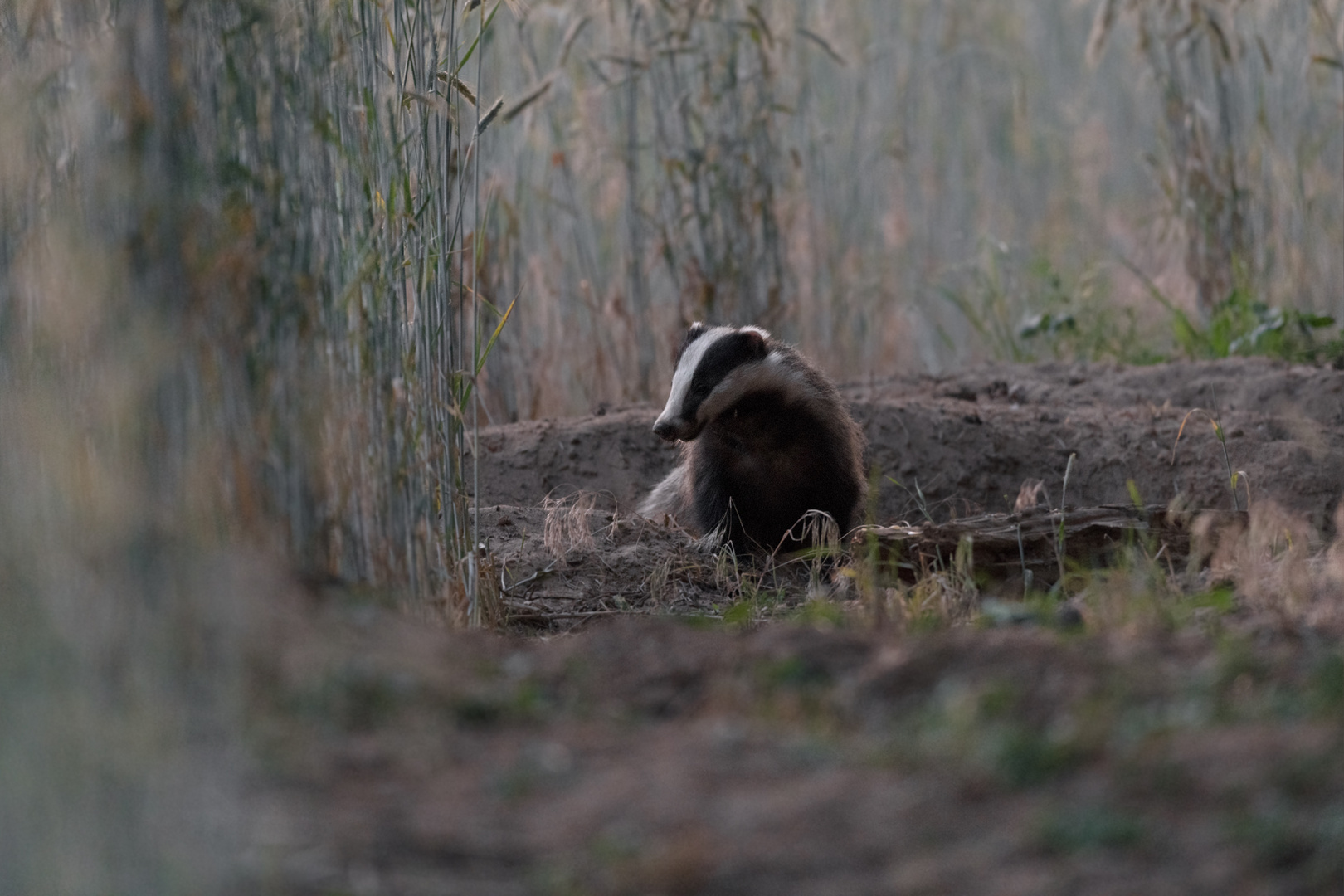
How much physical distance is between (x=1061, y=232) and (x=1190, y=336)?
2464 millimetres

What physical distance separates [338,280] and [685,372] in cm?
210

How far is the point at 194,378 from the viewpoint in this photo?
2.11 meters

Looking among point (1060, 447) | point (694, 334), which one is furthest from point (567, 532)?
point (1060, 447)

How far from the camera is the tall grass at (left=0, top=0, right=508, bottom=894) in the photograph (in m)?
1.59

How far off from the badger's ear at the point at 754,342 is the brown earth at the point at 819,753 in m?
2.03

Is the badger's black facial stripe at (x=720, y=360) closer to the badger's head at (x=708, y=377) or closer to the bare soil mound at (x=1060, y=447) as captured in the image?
the badger's head at (x=708, y=377)

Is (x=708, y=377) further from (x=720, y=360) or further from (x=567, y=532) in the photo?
(x=567, y=532)

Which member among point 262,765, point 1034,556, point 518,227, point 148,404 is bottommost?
point 1034,556

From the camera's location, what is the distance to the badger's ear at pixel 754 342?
4.76 meters

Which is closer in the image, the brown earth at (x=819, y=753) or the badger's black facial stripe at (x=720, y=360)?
the brown earth at (x=819, y=753)

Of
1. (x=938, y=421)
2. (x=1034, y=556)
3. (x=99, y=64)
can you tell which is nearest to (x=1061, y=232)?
(x=938, y=421)

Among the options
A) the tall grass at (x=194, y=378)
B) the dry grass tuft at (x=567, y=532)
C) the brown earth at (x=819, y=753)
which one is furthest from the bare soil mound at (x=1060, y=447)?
the brown earth at (x=819, y=753)

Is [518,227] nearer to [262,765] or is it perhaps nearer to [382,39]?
[382,39]

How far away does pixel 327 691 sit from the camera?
6.05 feet
